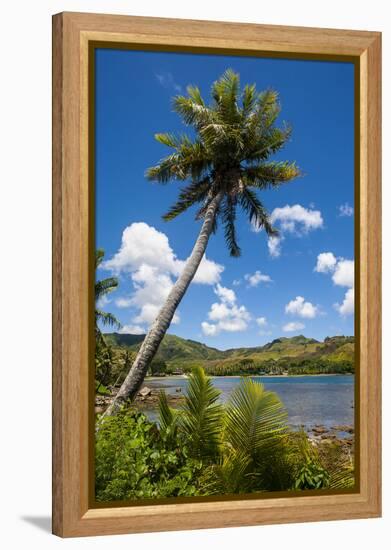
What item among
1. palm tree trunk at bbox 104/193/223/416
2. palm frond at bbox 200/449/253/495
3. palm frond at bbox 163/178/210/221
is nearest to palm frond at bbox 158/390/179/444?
palm tree trunk at bbox 104/193/223/416

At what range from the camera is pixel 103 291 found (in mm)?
9109

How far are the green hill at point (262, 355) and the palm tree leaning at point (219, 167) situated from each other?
16cm

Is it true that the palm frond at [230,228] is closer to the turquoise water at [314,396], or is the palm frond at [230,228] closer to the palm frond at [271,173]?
the palm frond at [271,173]

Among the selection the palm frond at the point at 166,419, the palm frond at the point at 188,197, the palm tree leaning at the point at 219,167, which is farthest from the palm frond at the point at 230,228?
the palm frond at the point at 166,419

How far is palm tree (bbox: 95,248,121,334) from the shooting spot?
29.6ft

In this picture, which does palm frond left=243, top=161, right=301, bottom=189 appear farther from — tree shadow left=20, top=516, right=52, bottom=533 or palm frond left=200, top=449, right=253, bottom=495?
tree shadow left=20, top=516, right=52, bottom=533

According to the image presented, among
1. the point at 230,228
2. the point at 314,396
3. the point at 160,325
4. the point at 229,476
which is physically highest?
the point at 230,228

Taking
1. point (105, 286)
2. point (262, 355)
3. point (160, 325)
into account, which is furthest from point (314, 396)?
point (105, 286)

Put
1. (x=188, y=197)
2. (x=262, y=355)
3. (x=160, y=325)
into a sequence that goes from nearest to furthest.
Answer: (x=160, y=325), (x=188, y=197), (x=262, y=355)

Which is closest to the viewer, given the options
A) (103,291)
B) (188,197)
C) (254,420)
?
(103,291)

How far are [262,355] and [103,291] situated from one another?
4.90 ft

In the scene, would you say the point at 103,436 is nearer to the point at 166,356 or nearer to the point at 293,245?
the point at 166,356

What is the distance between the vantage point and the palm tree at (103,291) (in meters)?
9.03

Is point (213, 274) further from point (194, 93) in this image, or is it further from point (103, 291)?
point (194, 93)
